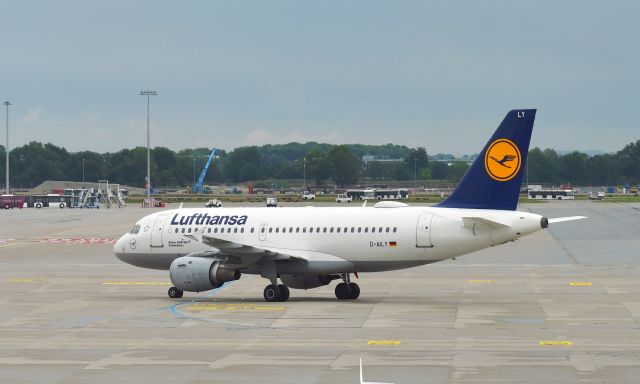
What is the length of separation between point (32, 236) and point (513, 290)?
175 feet

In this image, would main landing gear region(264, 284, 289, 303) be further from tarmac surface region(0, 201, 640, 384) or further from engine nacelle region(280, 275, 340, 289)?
engine nacelle region(280, 275, 340, 289)

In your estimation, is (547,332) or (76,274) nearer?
(547,332)

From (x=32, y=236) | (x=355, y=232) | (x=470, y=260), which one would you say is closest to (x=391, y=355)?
(x=355, y=232)

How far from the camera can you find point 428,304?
1666 inches

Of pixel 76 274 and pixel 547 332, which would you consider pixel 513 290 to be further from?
pixel 76 274

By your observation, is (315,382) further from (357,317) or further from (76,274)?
(76,274)

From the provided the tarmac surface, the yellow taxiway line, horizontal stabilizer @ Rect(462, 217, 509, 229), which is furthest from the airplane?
the yellow taxiway line

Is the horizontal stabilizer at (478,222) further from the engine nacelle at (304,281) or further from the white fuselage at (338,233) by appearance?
the engine nacelle at (304,281)

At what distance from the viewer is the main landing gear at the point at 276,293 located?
4341 cm

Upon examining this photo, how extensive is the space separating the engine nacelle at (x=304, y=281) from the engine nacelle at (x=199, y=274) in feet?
6.58

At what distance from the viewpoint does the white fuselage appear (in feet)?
136

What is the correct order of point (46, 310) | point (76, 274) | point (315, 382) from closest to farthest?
point (315, 382) → point (46, 310) → point (76, 274)

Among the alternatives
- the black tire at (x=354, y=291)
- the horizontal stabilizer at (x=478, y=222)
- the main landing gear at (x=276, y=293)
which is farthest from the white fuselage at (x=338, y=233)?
the black tire at (x=354, y=291)

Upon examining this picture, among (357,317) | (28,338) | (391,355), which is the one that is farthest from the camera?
(357,317)
